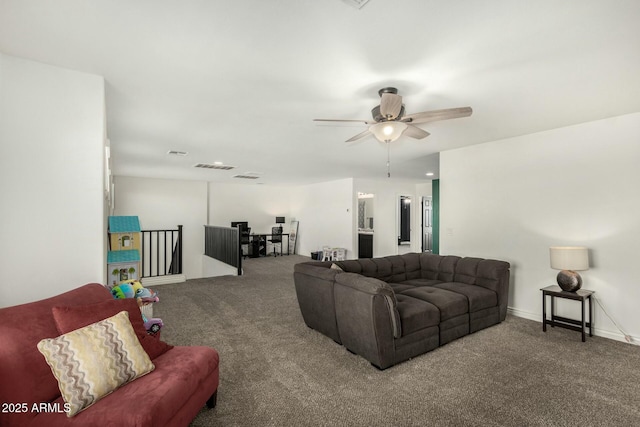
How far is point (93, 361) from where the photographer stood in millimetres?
1512

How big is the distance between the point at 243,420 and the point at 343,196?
688 centimetres

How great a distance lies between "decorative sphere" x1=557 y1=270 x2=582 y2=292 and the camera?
3318 mm

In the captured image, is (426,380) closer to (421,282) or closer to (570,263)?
(421,282)

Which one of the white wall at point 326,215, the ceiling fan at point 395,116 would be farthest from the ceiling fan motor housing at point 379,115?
the white wall at point 326,215

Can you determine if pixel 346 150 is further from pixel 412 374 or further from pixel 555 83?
pixel 412 374

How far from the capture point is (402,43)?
187 centimetres

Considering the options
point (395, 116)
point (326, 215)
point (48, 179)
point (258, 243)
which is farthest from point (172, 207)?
point (395, 116)

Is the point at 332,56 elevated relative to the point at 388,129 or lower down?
elevated

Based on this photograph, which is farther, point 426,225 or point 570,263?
point 426,225

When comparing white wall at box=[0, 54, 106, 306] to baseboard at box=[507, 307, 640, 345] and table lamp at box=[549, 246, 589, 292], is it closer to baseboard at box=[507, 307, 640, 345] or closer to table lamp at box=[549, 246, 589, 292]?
table lamp at box=[549, 246, 589, 292]

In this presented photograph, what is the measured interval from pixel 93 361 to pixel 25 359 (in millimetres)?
288

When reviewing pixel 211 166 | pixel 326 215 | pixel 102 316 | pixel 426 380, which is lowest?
pixel 426 380

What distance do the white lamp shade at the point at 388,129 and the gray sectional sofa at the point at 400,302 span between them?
133cm

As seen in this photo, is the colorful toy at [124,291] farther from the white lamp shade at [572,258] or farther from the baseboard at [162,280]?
the white lamp shade at [572,258]
